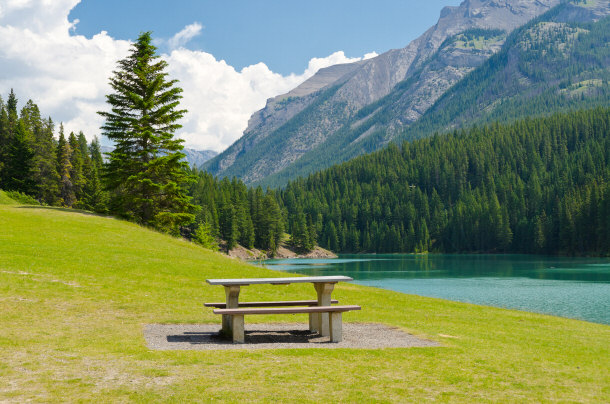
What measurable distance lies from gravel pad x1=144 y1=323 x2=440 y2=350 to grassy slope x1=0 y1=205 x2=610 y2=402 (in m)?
0.79

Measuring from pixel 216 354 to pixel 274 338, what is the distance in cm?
356

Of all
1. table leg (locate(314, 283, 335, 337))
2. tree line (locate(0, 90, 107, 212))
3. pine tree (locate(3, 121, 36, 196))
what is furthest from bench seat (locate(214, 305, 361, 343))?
pine tree (locate(3, 121, 36, 196))

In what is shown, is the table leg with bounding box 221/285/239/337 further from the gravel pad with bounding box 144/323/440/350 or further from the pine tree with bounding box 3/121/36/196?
the pine tree with bounding box 3/121/36/196

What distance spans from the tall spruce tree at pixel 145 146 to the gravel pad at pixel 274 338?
33.8 m

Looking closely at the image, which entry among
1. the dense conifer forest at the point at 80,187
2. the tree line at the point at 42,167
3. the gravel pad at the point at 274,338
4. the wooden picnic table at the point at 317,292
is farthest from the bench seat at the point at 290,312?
the tree line at the point at 42,167

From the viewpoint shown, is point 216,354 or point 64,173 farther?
point 64,173

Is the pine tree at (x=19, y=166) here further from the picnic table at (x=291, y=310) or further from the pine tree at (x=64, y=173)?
the picnic table at (x=291, y=310)

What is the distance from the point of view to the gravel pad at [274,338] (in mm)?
14922

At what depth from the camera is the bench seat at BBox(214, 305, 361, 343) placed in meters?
15.2

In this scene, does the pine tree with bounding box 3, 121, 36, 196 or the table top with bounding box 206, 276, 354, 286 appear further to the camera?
the pine tree with bounding box 3, 121, 36, 196

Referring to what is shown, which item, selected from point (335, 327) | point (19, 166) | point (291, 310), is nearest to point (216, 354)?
point (291, 310)

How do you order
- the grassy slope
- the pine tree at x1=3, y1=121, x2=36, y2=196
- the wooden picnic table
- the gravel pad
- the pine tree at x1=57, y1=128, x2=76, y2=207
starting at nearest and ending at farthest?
the grassy slope, the gravel pad, the wooden picnic table, the pine tree at x1=3, y1=121, x2=36, y2=196, the pine tree at x1=57, y1=128, x2=76, y2=207

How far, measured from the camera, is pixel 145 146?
5119 cm

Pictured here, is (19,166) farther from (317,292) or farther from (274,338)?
(317,292)
